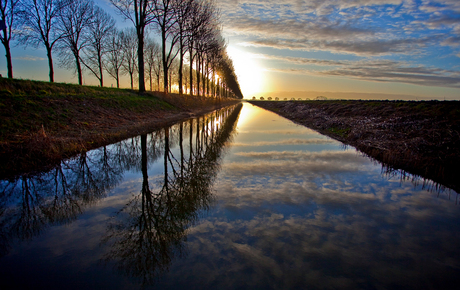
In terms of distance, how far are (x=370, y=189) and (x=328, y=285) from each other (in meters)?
3.89

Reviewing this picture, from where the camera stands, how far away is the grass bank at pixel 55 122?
21.5 ft

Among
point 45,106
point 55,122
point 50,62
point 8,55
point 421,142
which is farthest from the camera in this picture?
point 50,62

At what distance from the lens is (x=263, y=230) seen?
12.2 feet

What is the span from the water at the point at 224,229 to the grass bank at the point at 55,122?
0.87 metres

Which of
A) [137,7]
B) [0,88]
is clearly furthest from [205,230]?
[137,7]

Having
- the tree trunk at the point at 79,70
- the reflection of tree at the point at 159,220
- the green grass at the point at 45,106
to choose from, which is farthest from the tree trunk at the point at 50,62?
the reflection of tree at the point at 159,220

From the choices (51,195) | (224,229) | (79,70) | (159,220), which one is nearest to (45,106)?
(51,195)

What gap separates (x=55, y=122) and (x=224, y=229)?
1027cm

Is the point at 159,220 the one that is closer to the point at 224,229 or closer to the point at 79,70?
the point at 224,229

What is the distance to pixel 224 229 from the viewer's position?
147 inches

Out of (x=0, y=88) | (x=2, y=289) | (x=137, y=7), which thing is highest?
(x=137, y=7)

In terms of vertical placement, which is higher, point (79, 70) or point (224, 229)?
point (79, 70)

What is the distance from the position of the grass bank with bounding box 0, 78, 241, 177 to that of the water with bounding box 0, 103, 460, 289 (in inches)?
34.3

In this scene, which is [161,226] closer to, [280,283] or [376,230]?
[280,283]
